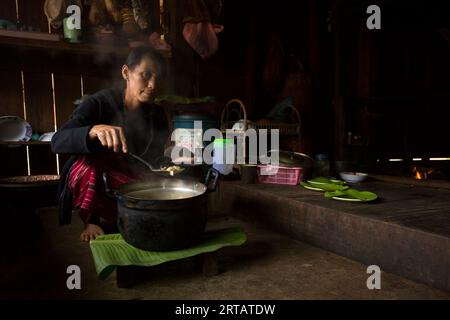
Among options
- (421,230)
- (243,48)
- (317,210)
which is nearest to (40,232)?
(317,210)

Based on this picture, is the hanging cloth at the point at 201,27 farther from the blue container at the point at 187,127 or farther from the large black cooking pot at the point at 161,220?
the large black cooking pot at the point at 161,220

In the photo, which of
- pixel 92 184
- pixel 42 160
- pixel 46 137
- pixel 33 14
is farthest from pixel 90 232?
pixel 33 14

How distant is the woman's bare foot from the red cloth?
0.06m

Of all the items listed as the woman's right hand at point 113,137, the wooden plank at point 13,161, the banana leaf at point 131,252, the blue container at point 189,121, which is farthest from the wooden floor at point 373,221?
the wooden plank at point 13,161

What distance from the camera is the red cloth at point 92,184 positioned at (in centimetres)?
277

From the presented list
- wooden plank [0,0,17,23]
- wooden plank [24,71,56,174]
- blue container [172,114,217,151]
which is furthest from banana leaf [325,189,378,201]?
wooden plank [0,0,17,23]

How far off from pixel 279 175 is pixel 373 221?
1.50 meters

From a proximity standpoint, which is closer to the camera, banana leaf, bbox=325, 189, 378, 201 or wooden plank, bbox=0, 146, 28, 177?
banana leaf, bbox=325, 189, 378, 201

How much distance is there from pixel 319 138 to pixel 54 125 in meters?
4.65

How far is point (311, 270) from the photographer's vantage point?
2254 mm

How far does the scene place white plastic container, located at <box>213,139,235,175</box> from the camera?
13.0 feet

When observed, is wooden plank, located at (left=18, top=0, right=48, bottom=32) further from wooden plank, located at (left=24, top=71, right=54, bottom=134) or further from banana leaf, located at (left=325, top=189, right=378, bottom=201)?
banana leaf, located at (left=325, top=189, right=378, bottom=201)
